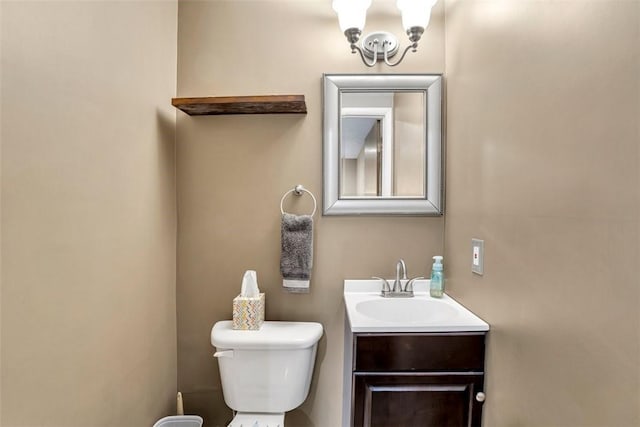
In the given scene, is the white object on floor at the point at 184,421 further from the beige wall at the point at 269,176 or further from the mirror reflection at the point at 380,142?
the mirror reflection at the point at 380,142

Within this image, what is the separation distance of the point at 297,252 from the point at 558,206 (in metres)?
0.99

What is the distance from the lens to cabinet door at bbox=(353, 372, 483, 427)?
42.4 inches

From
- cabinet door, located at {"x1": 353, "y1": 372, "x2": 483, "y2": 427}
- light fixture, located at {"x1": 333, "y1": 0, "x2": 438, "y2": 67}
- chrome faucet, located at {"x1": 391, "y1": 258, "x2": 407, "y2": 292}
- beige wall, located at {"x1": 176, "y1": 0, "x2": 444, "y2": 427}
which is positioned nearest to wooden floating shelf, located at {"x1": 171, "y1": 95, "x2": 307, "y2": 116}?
beige wall, located at {"x1": 176, "y1": 0, "x2": 444, "y2": 427}

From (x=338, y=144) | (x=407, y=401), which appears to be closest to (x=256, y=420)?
(x=407, y=401)

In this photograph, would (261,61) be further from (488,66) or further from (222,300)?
(222,300)

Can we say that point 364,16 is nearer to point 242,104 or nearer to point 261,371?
point 242,104

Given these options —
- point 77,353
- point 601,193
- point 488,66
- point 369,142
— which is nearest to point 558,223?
point 601,193

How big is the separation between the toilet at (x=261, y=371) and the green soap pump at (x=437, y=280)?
1.97 feet

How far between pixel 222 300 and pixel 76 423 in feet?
2.27

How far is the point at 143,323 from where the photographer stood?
49.0 inches

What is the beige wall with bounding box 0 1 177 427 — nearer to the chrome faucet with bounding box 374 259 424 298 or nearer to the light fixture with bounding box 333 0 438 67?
the light fixture with bounding box 333 0 438 67

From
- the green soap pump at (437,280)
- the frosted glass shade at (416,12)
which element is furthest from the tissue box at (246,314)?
the frosted glass shade at (416,12)

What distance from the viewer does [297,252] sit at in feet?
4.70

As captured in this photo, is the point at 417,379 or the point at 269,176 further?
the point at 269,176
